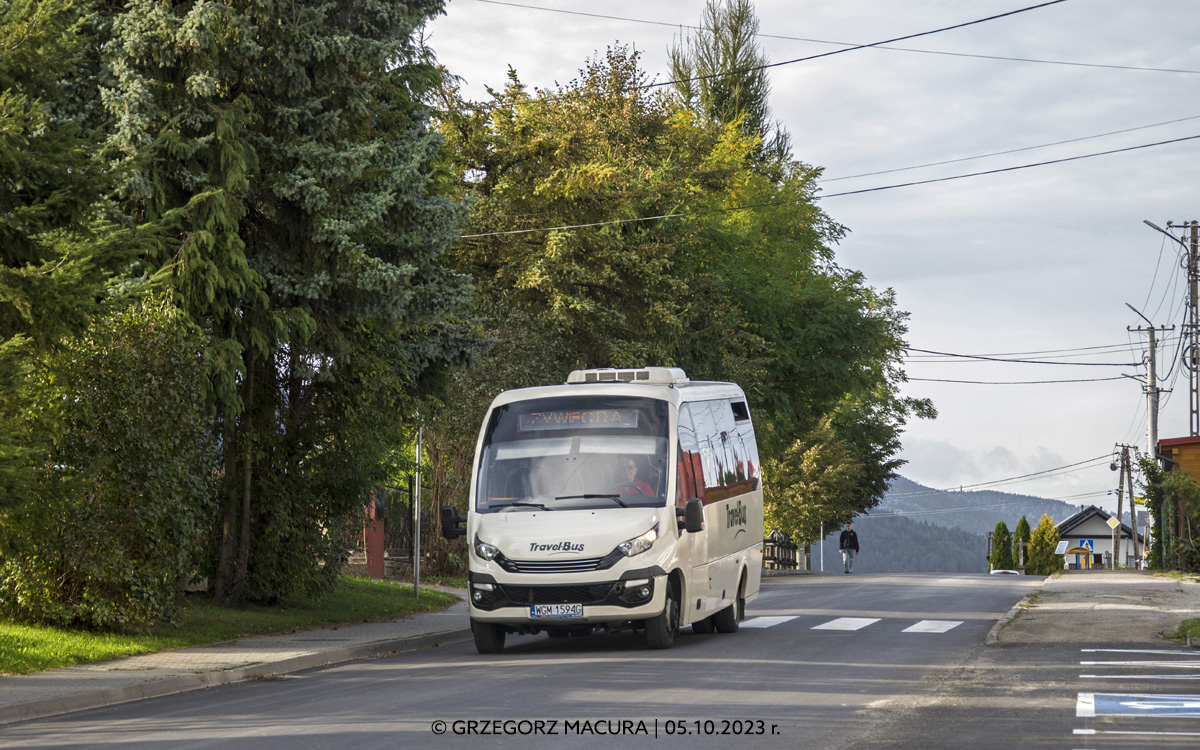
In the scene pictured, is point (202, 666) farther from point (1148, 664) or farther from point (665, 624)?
point (1148, 664)

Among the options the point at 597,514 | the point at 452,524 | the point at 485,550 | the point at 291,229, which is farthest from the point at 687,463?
the point at 291,229

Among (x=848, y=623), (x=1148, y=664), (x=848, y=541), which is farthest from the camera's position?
(x=848, y=541)

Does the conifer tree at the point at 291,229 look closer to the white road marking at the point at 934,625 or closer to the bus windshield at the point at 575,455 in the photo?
the bus windshield at the point at 575,455

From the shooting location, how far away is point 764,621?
20.7m

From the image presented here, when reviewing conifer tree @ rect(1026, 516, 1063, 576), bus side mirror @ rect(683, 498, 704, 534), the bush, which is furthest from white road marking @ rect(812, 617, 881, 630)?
conifer tree @ rect(1026, 516, 1063, 576)

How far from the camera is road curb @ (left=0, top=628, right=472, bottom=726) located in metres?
11.4

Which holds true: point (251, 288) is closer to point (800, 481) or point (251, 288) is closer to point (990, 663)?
point (990, 663)

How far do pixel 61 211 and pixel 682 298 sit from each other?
2487 centimetres

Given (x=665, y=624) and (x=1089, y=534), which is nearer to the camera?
(x=665, y=624)

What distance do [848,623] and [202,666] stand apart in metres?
9.71

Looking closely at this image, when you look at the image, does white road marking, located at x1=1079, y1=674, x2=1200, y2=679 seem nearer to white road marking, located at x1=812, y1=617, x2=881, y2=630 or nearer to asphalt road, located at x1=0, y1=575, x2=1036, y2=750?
asphalt road, located at x1=0, y1=575, x2=1036, y2=750

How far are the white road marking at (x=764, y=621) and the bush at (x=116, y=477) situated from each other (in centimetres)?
800

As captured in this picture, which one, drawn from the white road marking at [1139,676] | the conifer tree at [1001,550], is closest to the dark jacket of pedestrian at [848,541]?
the white road marking at [1139,676]

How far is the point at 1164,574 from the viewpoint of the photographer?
119 feet
